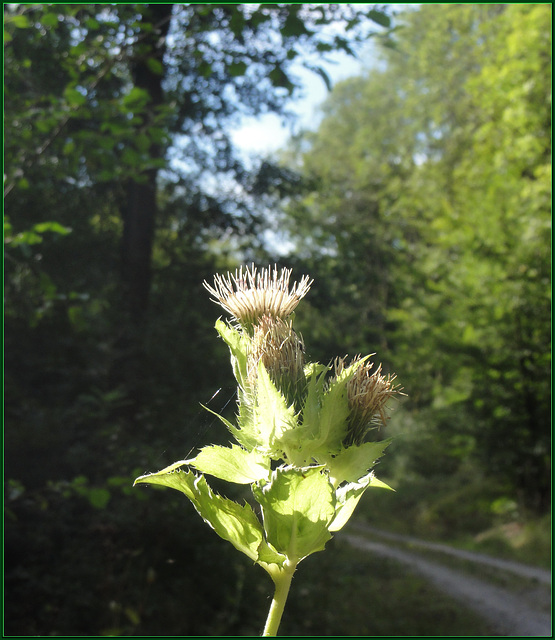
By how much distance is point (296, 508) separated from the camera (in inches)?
32.0

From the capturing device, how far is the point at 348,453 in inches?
34.2

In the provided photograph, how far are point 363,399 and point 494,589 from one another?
11.6 m

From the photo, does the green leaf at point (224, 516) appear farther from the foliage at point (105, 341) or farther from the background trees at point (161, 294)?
the foliage at point (105, 341)

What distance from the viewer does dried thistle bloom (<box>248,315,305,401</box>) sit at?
878 millimetres

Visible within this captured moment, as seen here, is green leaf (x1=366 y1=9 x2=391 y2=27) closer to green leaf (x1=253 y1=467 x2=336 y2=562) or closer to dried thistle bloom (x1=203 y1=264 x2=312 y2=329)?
dried thistle bloom (x1=203 y1=264 x2=312 y2=329)

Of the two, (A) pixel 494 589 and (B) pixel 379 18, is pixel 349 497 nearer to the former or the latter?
(B) pixel 379 18

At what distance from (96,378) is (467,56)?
2280 centimetres

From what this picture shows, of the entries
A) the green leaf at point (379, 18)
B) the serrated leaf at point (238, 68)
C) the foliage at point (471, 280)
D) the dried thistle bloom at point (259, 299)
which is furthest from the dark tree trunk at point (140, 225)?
the dried thistle bloom at point (259, 299)

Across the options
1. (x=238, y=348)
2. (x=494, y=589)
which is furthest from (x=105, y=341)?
(x=494, y=589)

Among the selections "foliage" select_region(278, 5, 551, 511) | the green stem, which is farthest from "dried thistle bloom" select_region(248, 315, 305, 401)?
"foliage" select_region(278, 5, 551, 511)

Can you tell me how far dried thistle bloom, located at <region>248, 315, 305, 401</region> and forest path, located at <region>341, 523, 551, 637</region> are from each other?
30.2 feet

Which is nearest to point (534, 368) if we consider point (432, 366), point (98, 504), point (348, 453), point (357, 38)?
point (432, 366)

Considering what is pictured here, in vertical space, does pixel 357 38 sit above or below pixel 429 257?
below

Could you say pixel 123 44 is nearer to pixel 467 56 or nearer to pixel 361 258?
pixel 361 258
